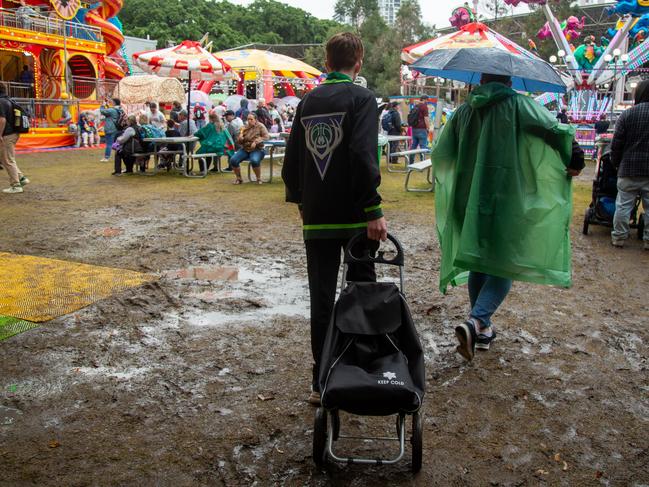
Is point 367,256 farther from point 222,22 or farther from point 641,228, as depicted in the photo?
point 222,22

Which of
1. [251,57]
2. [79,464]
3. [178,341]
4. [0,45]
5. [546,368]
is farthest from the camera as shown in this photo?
[0,45]

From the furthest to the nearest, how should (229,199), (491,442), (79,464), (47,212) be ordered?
1. (229,199)
2. (47,212)
3. (491,442)
4. (79,464)

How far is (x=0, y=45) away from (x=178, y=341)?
2371 centimetres

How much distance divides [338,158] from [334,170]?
6 centimetres

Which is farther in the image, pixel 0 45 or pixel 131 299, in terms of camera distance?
pixel 0 45

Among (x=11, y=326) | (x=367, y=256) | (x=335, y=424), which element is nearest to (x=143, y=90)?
(x=11, y=326)

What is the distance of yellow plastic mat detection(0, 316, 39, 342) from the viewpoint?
4.26 meters

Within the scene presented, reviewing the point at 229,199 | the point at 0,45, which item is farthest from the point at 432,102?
the point at 0,45

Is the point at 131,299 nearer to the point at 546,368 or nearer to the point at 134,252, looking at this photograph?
the point at 134,252

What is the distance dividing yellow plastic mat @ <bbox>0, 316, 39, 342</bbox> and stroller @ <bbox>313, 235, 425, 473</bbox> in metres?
2.62

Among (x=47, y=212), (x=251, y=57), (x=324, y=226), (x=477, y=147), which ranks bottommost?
(x=47, y=212)

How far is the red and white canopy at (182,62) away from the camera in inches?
547

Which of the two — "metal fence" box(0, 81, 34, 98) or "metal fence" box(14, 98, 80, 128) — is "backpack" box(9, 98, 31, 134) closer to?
"metal fence" box(14, 98, 80, 128)

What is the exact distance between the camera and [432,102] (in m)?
22.9
